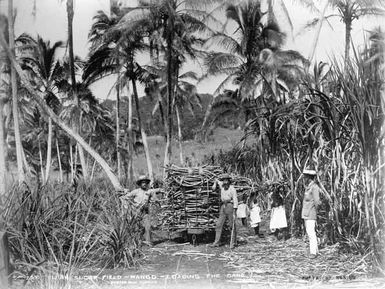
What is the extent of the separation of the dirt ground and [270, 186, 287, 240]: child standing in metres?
0.39

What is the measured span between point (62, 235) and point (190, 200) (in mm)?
2912

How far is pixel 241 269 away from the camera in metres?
7.25

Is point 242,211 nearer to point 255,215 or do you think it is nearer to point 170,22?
point 255,215

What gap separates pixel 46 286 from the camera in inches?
213

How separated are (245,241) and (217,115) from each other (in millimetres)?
16197

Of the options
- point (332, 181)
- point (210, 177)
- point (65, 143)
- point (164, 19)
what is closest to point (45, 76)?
point (164, 19)

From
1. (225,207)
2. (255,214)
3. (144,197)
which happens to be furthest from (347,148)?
(144,197)

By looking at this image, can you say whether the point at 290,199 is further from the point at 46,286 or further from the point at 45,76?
the point at 45,76

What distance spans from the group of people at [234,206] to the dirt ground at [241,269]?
329mm

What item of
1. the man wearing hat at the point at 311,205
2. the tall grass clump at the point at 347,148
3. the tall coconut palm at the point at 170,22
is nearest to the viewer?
the tall grass clump at the point at 347,148

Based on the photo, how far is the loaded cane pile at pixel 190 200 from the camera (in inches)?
359

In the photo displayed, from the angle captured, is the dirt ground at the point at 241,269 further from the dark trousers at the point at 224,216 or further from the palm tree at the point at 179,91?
the palm tree at the point at 179,91

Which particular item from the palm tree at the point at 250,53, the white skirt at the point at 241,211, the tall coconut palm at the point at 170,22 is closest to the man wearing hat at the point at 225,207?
Result: the white skirt at the point at 241,211

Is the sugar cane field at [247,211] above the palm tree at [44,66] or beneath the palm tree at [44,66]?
beneath
